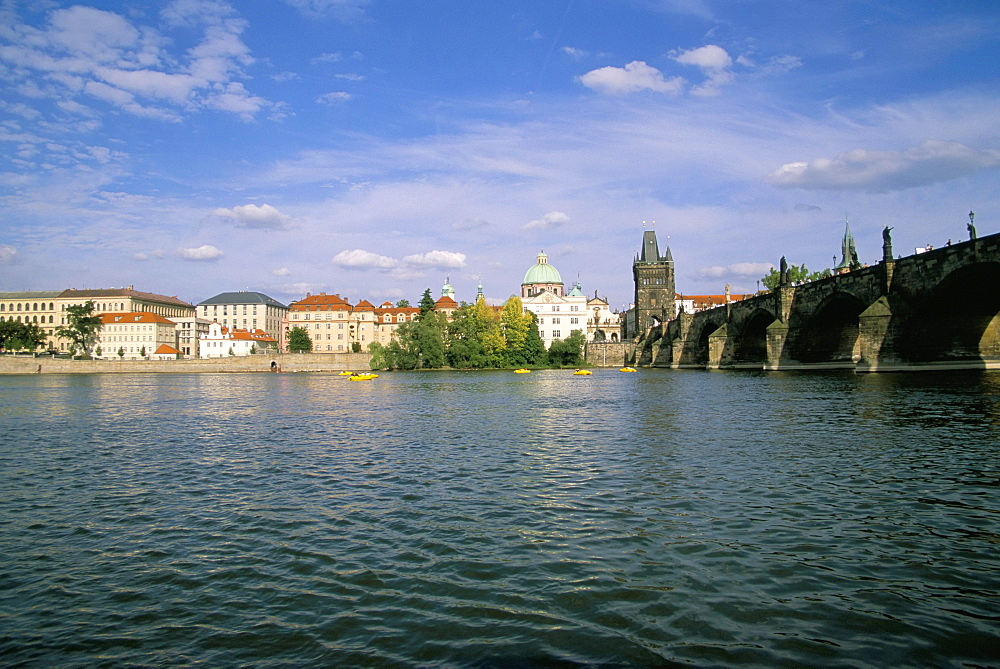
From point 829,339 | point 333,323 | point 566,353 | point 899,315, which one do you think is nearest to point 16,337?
point 333,323

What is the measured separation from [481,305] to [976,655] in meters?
103

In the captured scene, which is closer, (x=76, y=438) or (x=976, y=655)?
(x=976, y=655)

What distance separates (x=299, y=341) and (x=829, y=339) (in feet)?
372

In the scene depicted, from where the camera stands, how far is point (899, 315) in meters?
43.5

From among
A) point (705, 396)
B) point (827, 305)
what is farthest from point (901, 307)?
point (705, 396)

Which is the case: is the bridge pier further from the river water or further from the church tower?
the church tower

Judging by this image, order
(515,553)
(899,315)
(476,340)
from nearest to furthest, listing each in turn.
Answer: (515,553) < (899,315) < (476,340)

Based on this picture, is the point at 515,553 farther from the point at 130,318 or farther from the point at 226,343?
the point at 130,318

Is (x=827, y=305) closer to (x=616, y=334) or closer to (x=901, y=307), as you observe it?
(x=901, y=307)

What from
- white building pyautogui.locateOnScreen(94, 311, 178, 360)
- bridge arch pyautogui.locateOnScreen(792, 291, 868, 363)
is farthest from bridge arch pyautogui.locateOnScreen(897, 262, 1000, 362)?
white building pyautogui.locateOnScreen(94, 311, 178, 360)

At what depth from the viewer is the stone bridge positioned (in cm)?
4038

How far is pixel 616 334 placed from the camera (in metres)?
150

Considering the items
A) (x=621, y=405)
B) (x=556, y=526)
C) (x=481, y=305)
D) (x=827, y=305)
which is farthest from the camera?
(x=481, y=305)

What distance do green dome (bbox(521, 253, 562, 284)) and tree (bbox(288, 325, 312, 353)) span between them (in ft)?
184
